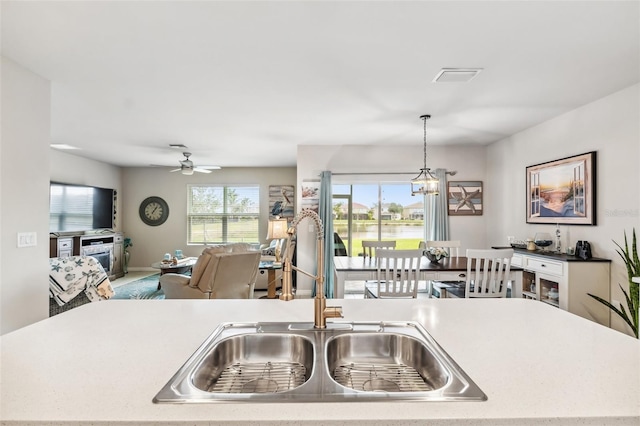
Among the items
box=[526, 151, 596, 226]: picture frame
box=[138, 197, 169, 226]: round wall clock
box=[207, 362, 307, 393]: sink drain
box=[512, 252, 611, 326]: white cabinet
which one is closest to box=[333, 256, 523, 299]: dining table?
box=[512, 252, 611, 326]: white cabinet

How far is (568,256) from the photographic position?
3.54 m

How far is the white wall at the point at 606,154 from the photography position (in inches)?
120

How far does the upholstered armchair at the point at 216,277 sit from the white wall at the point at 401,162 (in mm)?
1909

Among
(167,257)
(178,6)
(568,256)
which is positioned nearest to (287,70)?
(178,6)

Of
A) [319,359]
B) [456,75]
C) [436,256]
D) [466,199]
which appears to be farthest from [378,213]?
[319,359]

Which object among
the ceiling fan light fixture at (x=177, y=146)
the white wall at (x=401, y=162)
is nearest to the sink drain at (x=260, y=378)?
the white wall at (x=401, y=162)

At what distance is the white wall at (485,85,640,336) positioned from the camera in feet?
10.0

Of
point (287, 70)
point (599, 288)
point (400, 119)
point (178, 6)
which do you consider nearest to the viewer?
point (178, 6)

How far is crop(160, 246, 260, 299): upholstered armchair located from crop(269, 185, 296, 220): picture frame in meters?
3.99

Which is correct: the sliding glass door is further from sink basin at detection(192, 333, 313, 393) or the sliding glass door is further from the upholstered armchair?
sink basin at detection(192, 333, 313, 393)

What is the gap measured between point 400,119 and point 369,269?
1.90m

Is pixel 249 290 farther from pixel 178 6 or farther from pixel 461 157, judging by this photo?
pixel 461 157

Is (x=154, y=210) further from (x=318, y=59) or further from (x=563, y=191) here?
(x=563, y=191)

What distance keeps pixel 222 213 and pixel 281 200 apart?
4.88 ft
